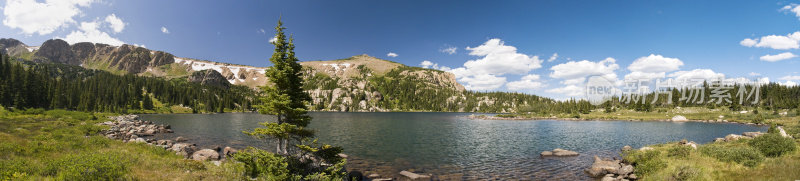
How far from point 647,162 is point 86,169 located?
1580 inches

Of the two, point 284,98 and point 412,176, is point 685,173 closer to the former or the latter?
point 412,176

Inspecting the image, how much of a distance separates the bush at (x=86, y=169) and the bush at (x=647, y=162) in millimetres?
37295

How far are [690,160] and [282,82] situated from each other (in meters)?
34.9

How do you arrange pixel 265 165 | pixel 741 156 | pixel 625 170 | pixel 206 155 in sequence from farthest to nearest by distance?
pixel 206 155 < pixel 625 170 < pixel 741 156 < pixel 265 165

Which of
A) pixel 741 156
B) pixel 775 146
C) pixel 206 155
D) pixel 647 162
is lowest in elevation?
pixel 206 155

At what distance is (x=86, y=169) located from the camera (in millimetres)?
14609

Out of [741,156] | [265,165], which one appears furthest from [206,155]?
[741,156]

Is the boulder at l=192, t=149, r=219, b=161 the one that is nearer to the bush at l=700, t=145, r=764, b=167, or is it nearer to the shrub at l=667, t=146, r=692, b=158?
the shrub at l=667, t=146, r=692, b=158

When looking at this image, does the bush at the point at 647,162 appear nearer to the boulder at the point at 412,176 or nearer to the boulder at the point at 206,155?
the boulder at the point at 412,176

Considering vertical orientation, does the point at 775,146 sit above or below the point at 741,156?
above

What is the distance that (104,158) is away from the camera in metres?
17.1

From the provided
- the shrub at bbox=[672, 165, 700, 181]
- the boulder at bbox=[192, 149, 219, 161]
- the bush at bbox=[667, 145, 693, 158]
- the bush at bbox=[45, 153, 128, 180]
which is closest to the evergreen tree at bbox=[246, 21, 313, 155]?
the bush at bbox=[45, 153, 128, 180]

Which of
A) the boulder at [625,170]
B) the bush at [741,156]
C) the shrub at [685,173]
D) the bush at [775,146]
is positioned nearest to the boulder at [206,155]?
the boulder at [625,170]

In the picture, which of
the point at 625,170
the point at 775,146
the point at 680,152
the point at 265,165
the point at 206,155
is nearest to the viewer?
the point at 265,165
